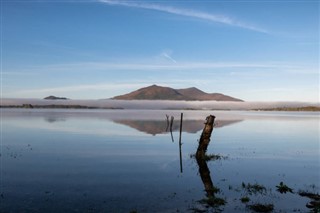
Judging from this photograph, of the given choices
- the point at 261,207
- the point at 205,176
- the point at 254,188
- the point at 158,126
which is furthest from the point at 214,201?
the point at 158,126

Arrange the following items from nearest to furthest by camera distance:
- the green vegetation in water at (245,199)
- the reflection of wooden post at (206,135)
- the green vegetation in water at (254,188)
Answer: the green vegetation in water at (245,199), the green vegetation in water at (254,188), the reflection of wooden post at (206,135)

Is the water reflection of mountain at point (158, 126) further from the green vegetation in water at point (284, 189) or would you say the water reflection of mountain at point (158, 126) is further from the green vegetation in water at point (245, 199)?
the green vegetation in water at point (245, 199)

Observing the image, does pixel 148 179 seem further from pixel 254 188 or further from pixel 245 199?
pixel 245 199

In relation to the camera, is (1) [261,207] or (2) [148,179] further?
(2) [148,179]

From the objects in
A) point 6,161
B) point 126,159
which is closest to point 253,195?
point 126,159

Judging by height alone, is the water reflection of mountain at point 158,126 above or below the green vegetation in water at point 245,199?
above

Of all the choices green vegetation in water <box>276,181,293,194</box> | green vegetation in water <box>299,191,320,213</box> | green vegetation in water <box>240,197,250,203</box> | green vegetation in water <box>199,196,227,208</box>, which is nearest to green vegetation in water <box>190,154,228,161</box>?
green vegetation in water <box>276,181,293,194</box>

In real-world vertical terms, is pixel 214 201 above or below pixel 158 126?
below

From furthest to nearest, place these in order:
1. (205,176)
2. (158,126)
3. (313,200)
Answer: (158,126)
(205,176)
(313,200)

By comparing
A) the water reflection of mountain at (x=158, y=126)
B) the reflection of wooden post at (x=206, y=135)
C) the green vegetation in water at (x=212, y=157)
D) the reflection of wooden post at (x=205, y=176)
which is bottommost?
the reflection of wooden post at (x=205, y=176)

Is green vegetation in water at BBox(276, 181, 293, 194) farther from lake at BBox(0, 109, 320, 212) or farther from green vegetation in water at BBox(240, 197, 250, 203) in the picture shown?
green vegetation in water at BBox(240, 197, 250, 203)

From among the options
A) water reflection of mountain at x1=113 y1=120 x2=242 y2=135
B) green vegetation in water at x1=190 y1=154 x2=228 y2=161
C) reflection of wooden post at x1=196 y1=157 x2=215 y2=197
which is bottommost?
reflection of wooden post at x1=196 y1=157 x2=215 y2=197

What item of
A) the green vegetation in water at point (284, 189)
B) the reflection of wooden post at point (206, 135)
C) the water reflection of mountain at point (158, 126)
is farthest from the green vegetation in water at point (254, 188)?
the water reflection of mountain at point (158, 126)

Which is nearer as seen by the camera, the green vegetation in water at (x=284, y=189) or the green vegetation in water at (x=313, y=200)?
the green vegetation in water at (x=313, y=200)
